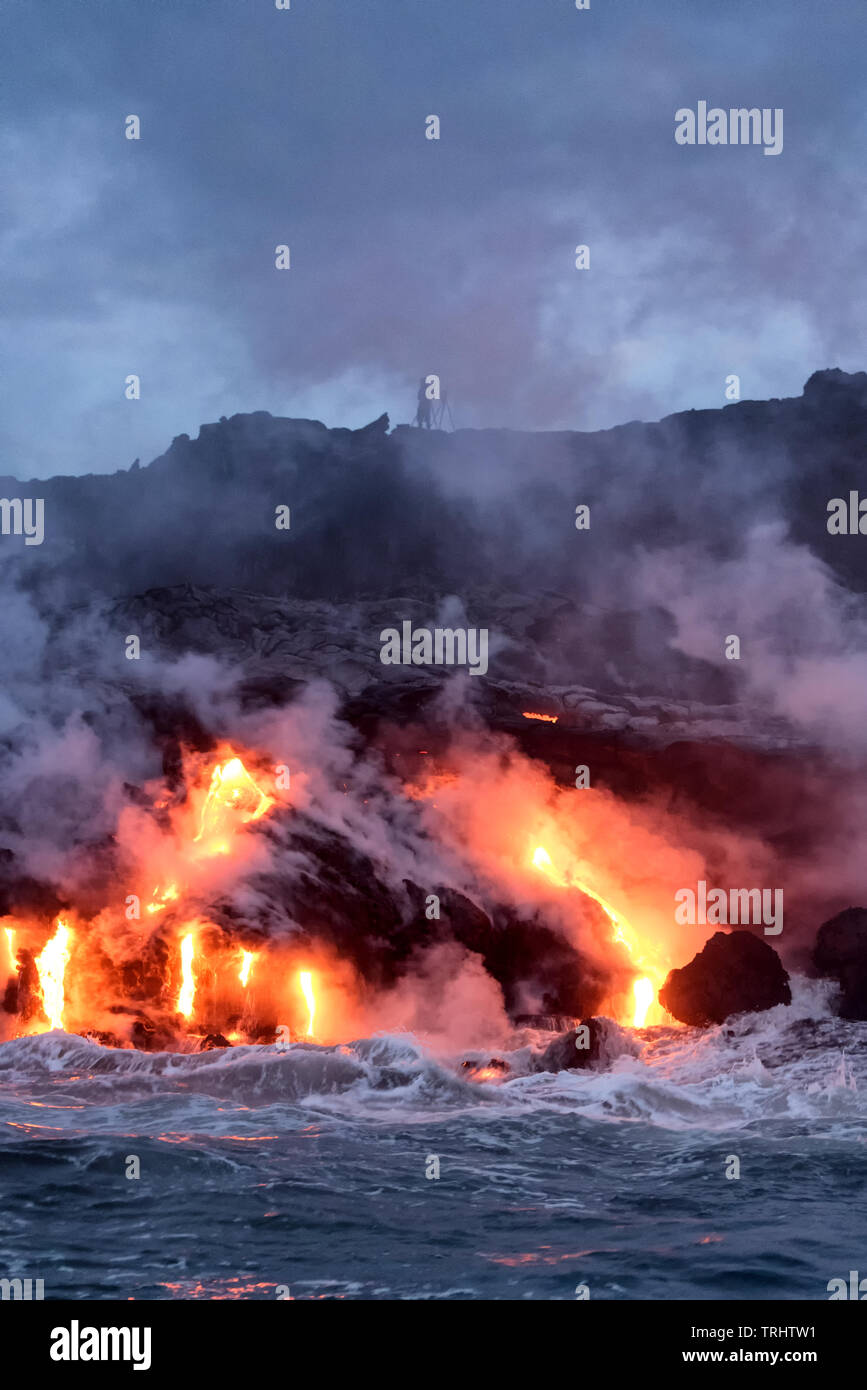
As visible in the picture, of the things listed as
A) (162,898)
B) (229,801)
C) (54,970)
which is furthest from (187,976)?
(229,801)

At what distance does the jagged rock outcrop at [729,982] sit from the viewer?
167ft

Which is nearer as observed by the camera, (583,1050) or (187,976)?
(583,1050)

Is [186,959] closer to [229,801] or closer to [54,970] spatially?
[54,970]

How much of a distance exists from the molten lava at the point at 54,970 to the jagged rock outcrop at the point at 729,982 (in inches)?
1039

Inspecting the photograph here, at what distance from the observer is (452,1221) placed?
2647 cm

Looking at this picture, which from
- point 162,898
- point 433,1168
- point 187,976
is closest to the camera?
point 433,1168

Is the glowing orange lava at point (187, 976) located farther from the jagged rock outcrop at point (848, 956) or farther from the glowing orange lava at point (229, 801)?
the jagged rock outcrop at point (848, 956)

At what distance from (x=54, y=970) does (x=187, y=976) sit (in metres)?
6.25

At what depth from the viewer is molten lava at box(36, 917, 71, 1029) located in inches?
1994

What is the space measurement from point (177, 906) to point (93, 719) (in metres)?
12.9

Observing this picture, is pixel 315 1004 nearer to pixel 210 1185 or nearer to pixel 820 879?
pixel 210 1185

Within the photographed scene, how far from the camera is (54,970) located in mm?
51781

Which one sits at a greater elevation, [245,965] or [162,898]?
[162,898]
